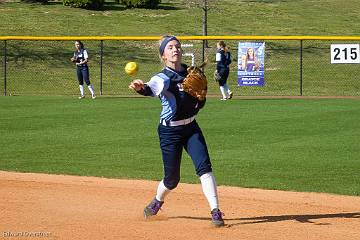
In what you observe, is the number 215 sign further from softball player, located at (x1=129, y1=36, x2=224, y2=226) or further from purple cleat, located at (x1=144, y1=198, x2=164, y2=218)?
softball player, located at (x1=129, y1=36, x2=224, y2=226)

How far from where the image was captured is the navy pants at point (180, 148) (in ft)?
27.2

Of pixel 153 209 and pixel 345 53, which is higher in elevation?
pixel 345 53

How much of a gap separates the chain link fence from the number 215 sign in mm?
2113

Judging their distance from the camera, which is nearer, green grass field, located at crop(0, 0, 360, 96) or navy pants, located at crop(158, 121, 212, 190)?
navy pants, located at crop(158, 121, 212, 190)

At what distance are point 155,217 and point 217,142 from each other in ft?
22.5

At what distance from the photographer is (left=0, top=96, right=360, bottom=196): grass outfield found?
1229 cm

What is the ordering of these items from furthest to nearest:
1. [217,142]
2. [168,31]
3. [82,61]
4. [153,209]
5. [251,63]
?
[168,31] → [251,63] → [82,61] → [217,142] → [153,209]

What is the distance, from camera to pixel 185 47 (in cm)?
3622

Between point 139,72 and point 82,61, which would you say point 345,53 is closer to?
point 82,61

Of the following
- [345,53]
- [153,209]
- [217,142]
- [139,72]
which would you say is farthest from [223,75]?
[153,209]

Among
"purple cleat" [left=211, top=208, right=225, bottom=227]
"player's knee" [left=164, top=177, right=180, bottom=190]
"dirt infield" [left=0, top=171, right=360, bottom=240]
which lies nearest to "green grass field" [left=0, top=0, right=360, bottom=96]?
"dirt infield" [left=0, top=171, right=360, bottom=240]

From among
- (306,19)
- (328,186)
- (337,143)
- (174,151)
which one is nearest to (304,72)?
(306,19)

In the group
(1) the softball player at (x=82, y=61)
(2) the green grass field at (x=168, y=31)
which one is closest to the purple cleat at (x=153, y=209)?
(1) the softball player at (x=82, y=61)

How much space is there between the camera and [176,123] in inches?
330
